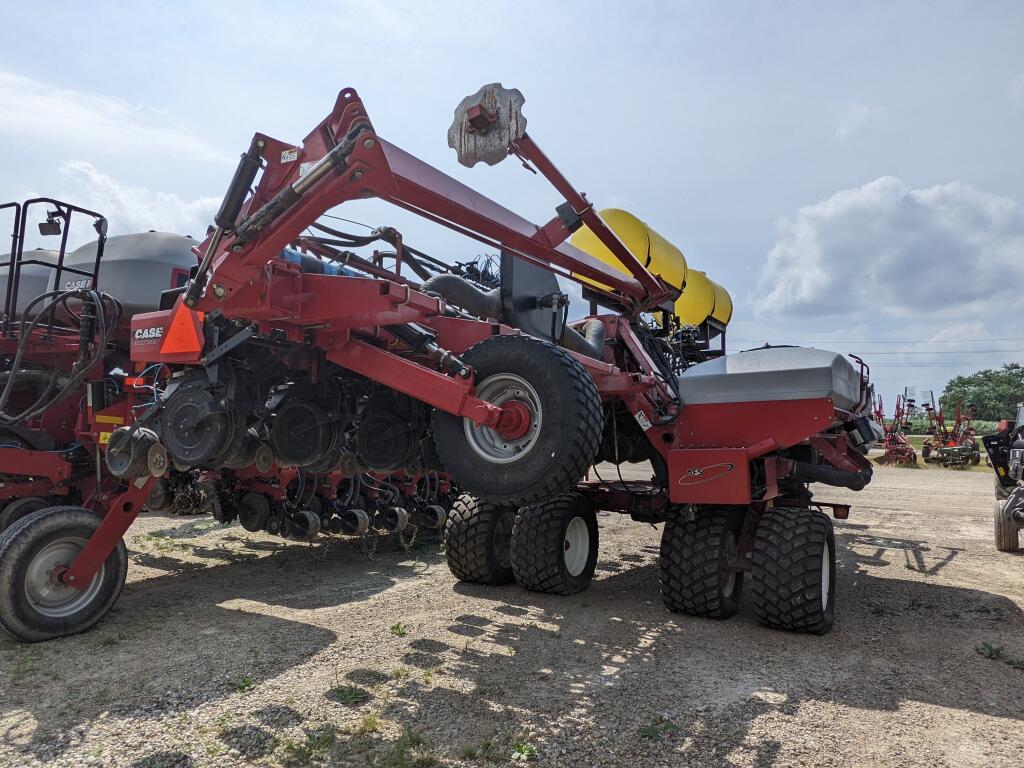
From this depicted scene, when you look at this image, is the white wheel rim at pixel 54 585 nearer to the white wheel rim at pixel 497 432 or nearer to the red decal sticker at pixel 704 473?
the white wheel rim at pixel 497 432

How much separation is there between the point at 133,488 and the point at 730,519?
4.55 meters

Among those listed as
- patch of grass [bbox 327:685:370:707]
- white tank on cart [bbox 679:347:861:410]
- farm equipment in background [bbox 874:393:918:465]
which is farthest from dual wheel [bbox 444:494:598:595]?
farm equipment in background [bbox 874:393:918:465]

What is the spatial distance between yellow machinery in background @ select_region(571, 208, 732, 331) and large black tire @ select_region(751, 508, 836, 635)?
2.44 meters

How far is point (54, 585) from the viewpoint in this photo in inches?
191

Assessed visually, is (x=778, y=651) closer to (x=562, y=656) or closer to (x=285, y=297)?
(x=562, y=656)

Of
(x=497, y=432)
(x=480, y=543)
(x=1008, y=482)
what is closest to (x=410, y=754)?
(x=497, y=432)

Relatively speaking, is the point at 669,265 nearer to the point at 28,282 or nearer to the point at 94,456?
the point at 94,456

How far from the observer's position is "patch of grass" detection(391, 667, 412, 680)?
4.18 meters

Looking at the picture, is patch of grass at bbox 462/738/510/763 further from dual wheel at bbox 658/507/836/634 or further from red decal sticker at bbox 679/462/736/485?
red decal sticker at bbox 679/462/736/485

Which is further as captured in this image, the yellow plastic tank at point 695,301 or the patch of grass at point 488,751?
the yellow plastic tank at point 695,301

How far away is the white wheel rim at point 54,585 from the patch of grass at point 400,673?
2372 mm

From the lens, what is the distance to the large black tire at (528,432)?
3723 mm

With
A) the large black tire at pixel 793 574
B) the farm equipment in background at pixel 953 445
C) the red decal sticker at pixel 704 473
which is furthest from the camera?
the farm equipment in background at pixel 953 445

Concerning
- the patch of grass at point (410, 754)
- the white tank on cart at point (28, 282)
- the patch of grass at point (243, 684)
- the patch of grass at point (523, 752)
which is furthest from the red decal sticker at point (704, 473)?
the white tank on cart at point (28, 282)
